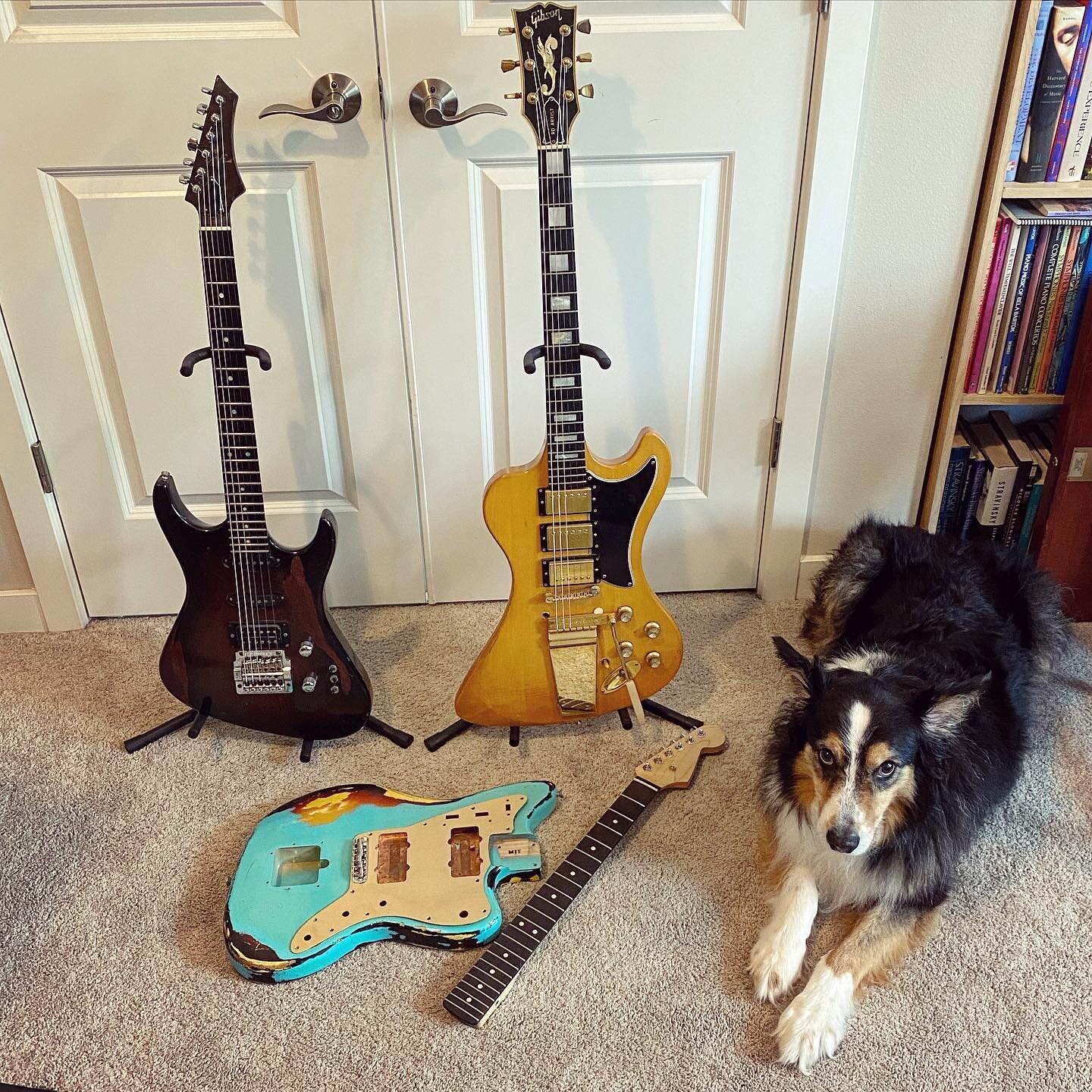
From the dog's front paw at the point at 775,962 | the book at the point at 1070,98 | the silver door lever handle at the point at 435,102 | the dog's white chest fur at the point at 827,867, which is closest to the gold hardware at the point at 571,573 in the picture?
the dog's white chest fur at the point at 827,867

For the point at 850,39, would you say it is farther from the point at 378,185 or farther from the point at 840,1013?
the point at 840,1013

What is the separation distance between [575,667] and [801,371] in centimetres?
75

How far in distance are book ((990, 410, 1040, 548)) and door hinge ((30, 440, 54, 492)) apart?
197 cm

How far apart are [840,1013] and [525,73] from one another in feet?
4.64

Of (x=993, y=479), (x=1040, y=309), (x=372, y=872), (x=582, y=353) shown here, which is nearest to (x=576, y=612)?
(x=582, y=353)

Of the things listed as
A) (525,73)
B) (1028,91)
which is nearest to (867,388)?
(1028,91)

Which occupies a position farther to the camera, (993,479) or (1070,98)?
(993,479)

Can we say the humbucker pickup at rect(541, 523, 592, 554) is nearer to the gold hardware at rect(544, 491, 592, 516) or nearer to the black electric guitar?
the gold hardware at rect(544, 491, 592, 516)

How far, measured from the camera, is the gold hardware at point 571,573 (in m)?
1.73

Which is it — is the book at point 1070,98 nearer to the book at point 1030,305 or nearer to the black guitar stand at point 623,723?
the book at point 1030,305

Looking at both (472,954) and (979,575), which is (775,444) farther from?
(472,954)

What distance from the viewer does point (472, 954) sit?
147cm

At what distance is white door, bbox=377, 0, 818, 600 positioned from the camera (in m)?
1.69

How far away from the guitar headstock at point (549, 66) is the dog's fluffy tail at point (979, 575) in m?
0.93
